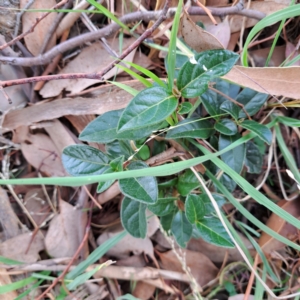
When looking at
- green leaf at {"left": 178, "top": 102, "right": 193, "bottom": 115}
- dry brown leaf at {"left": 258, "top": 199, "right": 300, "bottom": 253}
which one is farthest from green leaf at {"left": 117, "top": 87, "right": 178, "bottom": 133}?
dry brown leaf at {"left": 258, "top": 199, "right": 300, "bottom": 253}

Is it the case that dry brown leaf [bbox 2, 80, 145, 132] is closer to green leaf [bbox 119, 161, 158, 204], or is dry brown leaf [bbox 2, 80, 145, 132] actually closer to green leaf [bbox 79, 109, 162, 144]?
green leaf [bbox 79, 109, 162, 144]

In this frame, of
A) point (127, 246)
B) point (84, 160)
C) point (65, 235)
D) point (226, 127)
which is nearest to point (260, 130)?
point (226, 127)

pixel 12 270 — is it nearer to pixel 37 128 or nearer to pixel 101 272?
pixel 101 272

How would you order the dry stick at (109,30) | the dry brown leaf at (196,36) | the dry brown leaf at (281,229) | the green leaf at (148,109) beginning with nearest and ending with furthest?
the green leaf at (148,109)
the dry brown leaf at (196,36)
the dry stick at (109,30)
the dry brown leaf at (281,229)

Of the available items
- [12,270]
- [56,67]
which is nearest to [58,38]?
[56,67]

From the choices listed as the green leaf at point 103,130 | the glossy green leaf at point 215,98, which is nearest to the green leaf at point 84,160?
the green leaf at point 103,130

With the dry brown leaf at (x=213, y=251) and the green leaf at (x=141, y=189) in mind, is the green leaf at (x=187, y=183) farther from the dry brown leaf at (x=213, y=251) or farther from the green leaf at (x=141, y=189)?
the dry brown leaf at (x=213, y=251)
